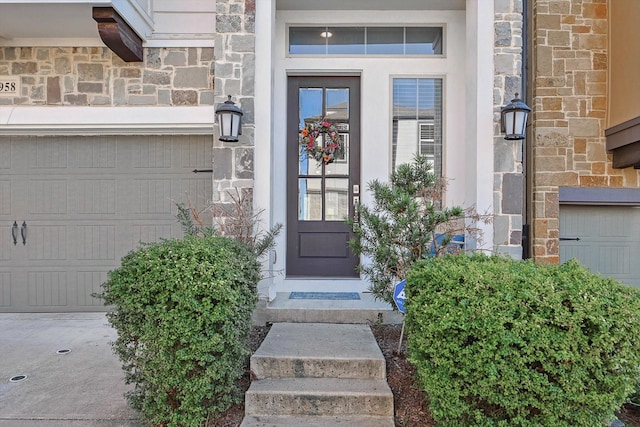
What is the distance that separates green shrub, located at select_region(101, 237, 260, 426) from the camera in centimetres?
230

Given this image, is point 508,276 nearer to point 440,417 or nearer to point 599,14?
point 440,417

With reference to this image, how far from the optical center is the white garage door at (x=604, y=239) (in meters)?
5.21

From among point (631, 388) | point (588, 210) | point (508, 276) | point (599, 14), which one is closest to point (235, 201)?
point (508, 276)

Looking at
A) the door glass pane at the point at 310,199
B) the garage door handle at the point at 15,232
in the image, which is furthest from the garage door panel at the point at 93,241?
the door glass pane at the point at 310,199

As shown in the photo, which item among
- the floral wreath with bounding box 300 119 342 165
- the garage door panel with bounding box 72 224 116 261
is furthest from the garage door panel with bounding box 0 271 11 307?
the floral wreath with bounding box 300 119 342 165

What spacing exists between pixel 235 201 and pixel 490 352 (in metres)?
2.60

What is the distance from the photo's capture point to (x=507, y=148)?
150 inches

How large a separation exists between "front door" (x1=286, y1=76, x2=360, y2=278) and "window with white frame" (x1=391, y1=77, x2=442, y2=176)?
1.57 ft

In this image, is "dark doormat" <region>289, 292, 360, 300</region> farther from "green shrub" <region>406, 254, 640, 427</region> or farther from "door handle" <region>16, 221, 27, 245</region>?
"door handle" <region>16, 221, 27, 245</region>

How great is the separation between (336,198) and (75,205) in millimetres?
3231

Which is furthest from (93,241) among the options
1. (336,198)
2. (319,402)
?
(319,402)

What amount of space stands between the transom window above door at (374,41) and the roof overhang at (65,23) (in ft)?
5.68

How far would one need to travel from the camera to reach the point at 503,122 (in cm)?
376

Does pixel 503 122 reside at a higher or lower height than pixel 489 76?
lower
